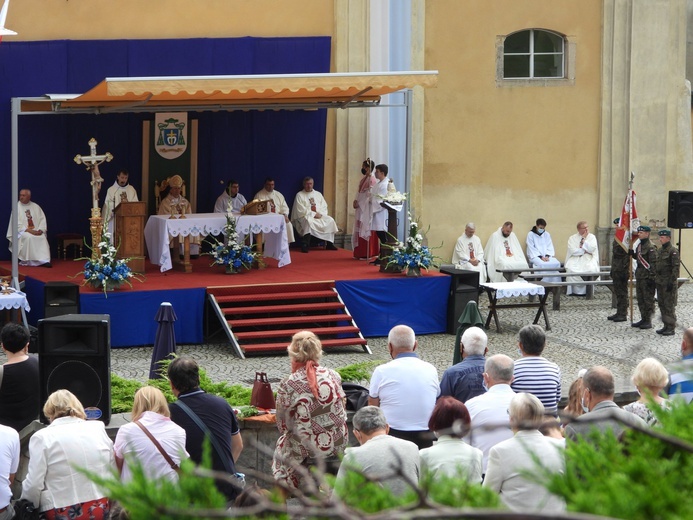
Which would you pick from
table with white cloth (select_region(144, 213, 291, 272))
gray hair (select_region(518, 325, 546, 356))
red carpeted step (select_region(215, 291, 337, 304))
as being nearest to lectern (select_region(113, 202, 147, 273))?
table with white cloth (select_region(144, 213, 291, 272))

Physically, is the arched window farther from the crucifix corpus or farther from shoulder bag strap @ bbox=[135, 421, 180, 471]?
shoulder bag strap @ bbox=[135, 421, 180, 471]

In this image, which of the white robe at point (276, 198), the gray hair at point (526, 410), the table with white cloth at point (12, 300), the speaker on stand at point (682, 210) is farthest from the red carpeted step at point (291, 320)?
the gray hair at point (526, 410)

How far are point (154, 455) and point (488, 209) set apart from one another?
1472 cm

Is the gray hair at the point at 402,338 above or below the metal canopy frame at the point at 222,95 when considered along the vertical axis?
below

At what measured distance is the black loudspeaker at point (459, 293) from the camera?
1577 cm

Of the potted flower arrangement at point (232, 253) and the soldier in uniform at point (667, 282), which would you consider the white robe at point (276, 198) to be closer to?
the potted flower arrangement at point (232, 253)

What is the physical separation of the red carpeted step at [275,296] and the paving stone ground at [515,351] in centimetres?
58

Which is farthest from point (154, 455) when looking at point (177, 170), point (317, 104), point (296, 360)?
point (177, 170)

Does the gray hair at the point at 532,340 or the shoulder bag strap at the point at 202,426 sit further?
the gray hair at the point at 532,340

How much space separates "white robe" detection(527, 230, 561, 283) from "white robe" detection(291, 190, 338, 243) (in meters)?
3.25

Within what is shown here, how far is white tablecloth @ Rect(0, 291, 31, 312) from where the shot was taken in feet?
45.4

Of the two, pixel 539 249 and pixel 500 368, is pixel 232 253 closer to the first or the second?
pixel 539 249

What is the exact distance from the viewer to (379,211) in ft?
57.8

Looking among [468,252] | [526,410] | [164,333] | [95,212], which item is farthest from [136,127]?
[526,410]
